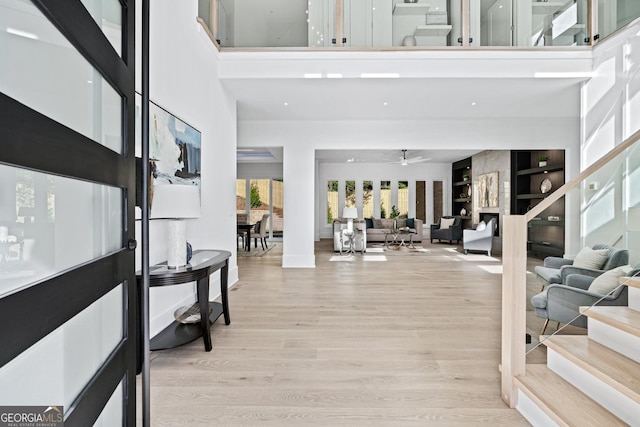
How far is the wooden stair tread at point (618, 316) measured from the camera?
1630 mm

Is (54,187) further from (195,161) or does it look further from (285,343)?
(195,161)

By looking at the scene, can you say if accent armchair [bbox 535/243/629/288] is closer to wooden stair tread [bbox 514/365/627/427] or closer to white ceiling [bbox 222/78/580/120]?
wooden stair tread [bbox 514/365/627/427]

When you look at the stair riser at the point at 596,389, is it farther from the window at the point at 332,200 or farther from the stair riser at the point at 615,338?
the window at the point at 332,200

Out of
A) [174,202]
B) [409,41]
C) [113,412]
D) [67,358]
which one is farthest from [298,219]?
[67,358]

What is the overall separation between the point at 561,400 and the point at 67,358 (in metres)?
2.11

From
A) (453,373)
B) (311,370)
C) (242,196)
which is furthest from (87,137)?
(242,196)

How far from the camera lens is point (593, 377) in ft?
5.30

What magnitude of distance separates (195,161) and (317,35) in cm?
260

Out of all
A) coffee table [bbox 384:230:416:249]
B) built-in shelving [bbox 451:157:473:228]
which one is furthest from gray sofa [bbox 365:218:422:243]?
built-in shelving [bbox 451:157:473:228]

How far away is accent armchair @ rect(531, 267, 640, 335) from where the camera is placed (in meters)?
1.77

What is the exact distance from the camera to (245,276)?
5312mm

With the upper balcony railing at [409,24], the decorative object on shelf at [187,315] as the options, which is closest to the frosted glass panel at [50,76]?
the decorative object on shelf at [187,315]

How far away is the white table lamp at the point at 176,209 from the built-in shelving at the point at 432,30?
4.02 meters

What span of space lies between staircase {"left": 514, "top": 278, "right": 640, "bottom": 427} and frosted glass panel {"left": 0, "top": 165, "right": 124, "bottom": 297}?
208 centimetres
